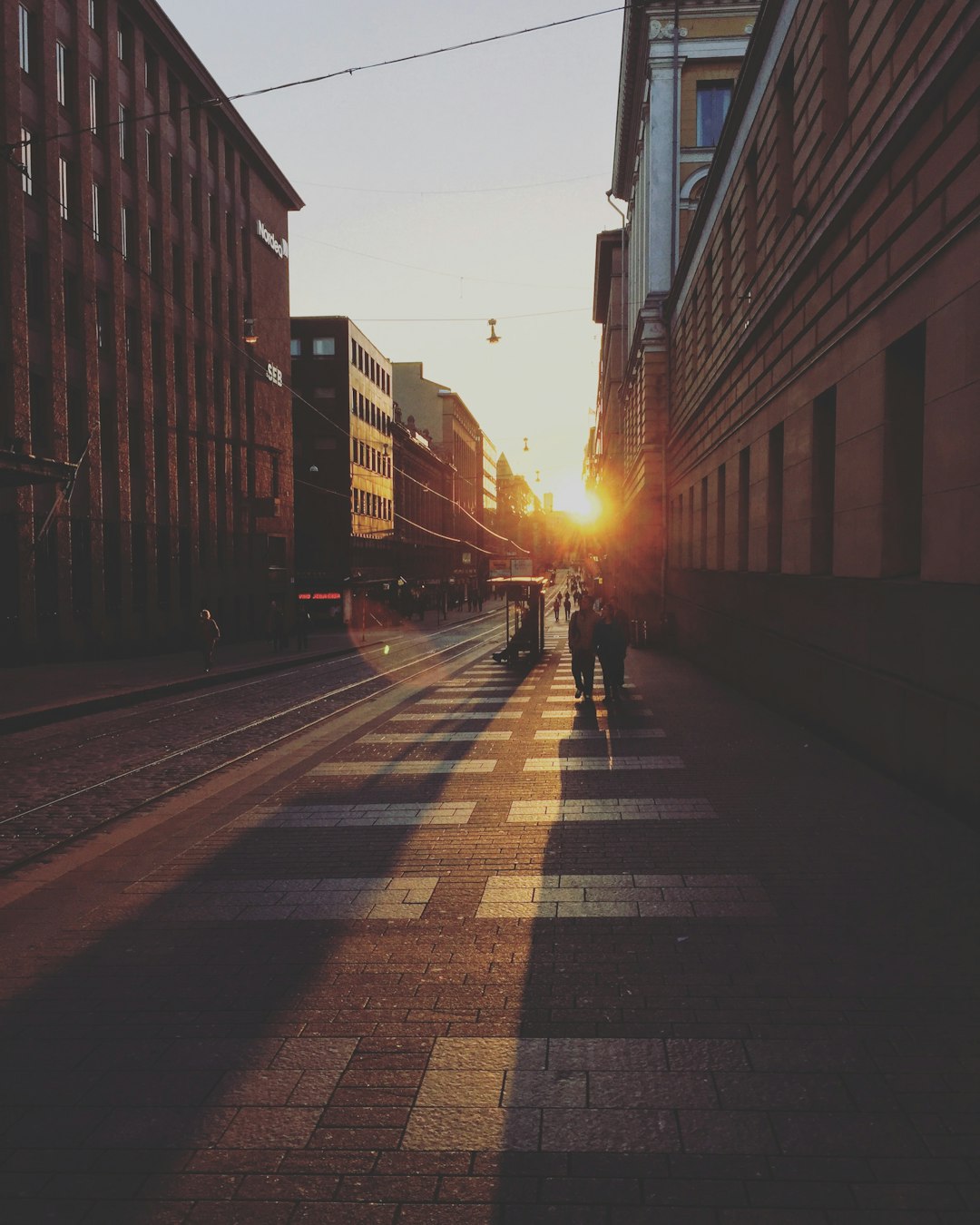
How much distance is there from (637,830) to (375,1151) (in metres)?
4.84

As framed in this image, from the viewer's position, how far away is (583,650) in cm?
1761

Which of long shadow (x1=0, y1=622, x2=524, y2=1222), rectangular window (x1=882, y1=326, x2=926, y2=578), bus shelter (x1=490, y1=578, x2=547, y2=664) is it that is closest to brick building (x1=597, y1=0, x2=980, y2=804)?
rectangular window (x1=882, y1=326, x2=926, y2=578)

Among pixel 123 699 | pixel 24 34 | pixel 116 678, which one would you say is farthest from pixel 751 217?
pixel 24 34

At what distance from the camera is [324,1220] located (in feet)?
10.5

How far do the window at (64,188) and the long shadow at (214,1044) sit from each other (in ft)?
90.6

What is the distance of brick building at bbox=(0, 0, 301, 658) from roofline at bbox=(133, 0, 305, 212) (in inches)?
4.3

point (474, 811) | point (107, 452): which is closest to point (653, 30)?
point (107, 452)

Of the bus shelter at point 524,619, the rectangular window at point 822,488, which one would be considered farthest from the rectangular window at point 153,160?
the rectangular window at point 822,488

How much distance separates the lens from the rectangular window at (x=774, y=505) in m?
17.4

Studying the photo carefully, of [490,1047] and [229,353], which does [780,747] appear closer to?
[490,1047]

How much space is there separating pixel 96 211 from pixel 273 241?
1924cm

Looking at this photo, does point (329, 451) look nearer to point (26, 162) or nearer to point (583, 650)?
point (26, 162)

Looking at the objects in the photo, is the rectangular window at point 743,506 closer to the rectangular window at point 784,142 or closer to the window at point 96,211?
the rectangular window at point 784,142

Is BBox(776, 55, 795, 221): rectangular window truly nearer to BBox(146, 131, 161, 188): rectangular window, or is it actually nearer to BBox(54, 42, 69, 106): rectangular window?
BBox(54, 42, 69, 106): rectangular window
